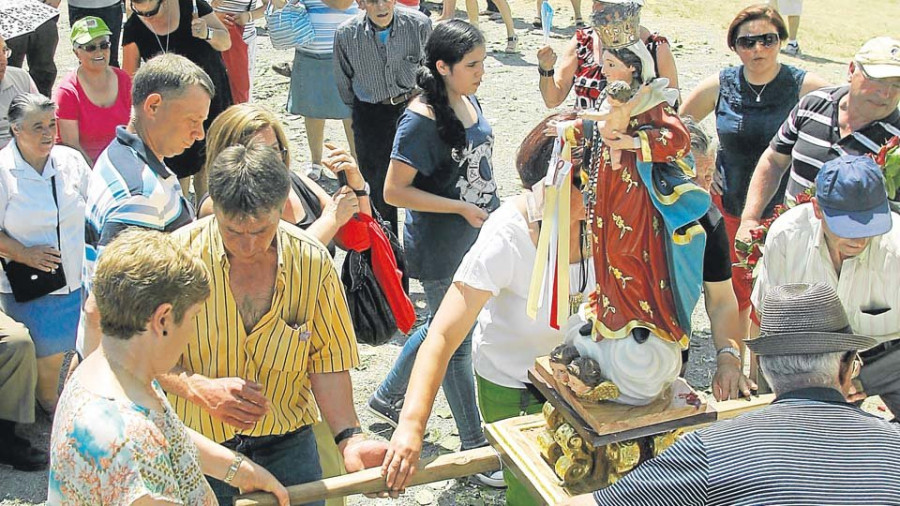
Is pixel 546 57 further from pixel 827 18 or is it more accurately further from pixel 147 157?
pixel 827 18

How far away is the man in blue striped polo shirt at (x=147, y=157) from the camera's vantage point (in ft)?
11.4

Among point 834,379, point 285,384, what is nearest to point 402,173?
point 285,384

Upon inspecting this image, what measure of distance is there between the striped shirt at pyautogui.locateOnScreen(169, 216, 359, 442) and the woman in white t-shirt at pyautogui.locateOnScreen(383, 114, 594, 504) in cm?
32

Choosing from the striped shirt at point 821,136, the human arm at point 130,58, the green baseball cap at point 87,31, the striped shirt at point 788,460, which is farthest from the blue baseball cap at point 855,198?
the human arm at point 130,58

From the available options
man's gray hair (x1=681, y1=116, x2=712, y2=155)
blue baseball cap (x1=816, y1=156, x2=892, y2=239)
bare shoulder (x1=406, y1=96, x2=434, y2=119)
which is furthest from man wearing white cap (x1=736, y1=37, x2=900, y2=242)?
bare shoulder (x1=406, y1=96, x2=434, y2=119)

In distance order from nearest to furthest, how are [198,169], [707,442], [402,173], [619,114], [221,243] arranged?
[707,442] < [619,114] < [221,243] < [402,173] < [198,169]

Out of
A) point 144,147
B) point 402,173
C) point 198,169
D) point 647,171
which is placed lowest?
point 198,169

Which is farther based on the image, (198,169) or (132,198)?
(198,169)

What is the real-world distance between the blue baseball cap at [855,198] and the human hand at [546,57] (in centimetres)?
243

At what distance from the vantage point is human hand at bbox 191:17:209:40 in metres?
6.43

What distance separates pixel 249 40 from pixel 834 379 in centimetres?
568

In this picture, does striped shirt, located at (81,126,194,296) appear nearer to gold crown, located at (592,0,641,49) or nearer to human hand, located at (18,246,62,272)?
human hand, located at (18,246,62,272)

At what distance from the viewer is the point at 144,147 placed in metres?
3.58

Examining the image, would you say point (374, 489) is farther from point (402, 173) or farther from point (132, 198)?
point (402, 173)
